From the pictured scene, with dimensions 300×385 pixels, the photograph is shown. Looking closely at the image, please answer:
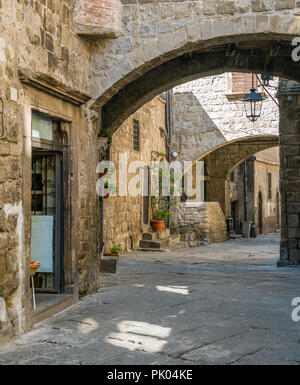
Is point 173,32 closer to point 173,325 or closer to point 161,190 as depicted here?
point 173,325

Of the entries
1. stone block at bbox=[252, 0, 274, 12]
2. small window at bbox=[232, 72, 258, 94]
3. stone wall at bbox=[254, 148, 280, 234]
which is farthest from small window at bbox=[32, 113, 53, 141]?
stone wall at bbox=[254, 148, 280, 234]

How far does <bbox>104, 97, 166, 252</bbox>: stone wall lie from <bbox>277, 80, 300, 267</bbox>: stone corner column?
3.86 meters

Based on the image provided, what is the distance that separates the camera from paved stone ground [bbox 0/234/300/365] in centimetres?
413

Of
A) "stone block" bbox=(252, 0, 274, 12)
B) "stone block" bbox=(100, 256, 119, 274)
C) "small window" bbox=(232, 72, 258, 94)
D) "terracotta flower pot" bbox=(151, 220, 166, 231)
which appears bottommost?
"stone block" bbox=(100, 256, 119, 274)

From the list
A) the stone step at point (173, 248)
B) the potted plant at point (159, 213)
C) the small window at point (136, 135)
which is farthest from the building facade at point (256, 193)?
the small window at point (136, 135)

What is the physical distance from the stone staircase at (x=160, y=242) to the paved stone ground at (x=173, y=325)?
5969 mm

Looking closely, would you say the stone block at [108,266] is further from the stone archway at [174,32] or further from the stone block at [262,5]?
the stone block at [262,5]

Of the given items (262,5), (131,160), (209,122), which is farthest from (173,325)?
(209,122)

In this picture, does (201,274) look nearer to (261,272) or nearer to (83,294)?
(261,272)

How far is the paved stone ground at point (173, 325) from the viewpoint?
4.13 m

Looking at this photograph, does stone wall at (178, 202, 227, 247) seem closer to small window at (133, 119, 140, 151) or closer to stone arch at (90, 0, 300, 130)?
small window at (133, 119, 140, 151)

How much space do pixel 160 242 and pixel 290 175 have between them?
5.42 metres

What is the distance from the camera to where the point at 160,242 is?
1470cm
